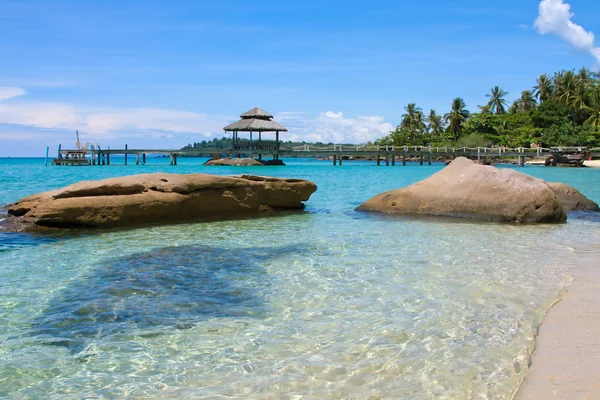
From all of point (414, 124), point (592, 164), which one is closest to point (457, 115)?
point (414, 124)

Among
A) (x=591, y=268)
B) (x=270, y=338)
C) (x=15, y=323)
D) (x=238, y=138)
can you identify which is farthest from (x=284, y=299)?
(x=238, y=138)

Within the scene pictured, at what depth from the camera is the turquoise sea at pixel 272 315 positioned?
326cm

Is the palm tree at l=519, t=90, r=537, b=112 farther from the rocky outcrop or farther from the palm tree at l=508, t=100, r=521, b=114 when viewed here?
the rocky outcrop

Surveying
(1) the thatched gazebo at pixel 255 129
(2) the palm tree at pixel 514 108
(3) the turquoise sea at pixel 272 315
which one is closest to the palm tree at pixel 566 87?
(2) the palm tree at pixel 514 108

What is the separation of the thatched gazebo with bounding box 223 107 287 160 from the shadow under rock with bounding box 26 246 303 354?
42482mm

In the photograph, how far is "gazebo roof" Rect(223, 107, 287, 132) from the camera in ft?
160

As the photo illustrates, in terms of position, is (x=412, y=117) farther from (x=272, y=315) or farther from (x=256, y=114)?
(x=272, y=315)

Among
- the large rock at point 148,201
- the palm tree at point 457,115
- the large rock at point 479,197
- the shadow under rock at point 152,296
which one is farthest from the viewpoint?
the palm tree at point 457,115

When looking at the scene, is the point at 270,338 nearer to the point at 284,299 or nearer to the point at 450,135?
the point at 284,299

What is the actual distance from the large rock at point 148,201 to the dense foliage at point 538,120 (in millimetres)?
57160

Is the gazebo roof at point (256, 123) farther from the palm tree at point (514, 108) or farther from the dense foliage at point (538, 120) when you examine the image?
the palm tree at point (514, 108)

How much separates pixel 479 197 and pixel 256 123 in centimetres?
3936

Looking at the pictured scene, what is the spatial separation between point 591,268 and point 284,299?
4.25 m

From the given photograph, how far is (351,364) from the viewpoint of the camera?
352cm
